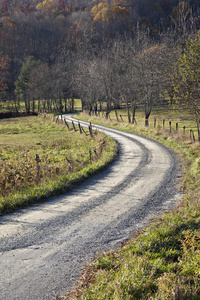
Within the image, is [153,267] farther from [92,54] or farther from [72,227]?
[92,54]

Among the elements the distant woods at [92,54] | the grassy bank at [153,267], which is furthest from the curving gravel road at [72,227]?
the distant woods at [92,54]

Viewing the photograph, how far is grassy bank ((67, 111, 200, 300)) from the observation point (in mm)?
4164

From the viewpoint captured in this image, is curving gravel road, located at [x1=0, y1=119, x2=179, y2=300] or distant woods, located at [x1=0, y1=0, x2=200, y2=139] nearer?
curving gravel road, located at [x1=0, y1=119, x2=179, y2=300]

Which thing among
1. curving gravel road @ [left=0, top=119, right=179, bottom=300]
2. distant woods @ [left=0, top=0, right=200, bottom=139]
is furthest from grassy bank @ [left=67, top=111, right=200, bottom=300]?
distant woods @ [left=0, top=0, right=200, bottom=139]

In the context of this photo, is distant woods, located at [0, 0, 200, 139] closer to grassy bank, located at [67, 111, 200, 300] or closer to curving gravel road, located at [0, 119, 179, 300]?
curving gravel road, located at [0, 119, 179, 300]

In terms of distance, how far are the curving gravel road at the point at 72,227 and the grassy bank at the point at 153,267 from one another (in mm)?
485

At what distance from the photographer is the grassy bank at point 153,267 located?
4.16 m

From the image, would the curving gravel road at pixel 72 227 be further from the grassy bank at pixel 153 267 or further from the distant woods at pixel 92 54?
the distant woods at pixel 92 54

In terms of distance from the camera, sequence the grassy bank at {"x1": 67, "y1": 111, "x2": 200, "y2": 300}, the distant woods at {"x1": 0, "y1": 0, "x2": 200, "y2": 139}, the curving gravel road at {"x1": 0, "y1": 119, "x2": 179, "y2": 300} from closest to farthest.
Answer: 1. the grassy bank at {"x1": 67, "y1": 111, "x2": 200, "y2": 300}
2. the curving gravel road at {"x1": 0, "y1": 119, "x2": 179, "y2": 300}
3. the distant woods at {"x1": 0, "y1": 0, "x2": 200, "y2": 139}

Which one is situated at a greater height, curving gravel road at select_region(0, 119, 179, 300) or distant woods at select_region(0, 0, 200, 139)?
distant woods at select_region(0, 0, 200, 139)

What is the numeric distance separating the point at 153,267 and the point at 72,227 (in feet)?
10.0

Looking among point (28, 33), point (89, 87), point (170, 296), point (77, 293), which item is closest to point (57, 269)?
point (77, 293)

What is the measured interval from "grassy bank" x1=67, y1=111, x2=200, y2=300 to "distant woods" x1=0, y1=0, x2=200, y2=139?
10070mm

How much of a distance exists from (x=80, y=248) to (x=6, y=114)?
6508cm
